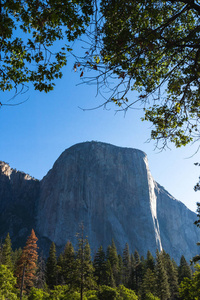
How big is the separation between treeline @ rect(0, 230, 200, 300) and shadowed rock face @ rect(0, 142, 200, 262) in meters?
45.8

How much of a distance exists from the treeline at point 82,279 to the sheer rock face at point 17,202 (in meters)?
68.0

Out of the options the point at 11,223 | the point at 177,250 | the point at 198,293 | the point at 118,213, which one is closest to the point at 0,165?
the point at 11,223

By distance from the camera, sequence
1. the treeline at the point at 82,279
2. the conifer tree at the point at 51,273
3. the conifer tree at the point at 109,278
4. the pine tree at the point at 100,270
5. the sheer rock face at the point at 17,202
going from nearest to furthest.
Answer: the treeline at the point at 82,279
the conifer tree at the point at 109,278
the pine tree at the point at 100,270
the conifer tree at the point at 51,273
the sheer rock face at the point at 17,202

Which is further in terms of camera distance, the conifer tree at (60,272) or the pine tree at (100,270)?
the conifer tree at (60,272)

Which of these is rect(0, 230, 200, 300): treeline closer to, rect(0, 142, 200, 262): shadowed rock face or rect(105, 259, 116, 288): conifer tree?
rect(105, 259, 116, 288): conifer tree

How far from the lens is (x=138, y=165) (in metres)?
112

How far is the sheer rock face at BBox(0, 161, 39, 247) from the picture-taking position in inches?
4092

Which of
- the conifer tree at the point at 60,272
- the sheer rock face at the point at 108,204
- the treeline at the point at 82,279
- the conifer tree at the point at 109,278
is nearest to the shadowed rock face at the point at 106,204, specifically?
the sheer rock face at the point at 108,204

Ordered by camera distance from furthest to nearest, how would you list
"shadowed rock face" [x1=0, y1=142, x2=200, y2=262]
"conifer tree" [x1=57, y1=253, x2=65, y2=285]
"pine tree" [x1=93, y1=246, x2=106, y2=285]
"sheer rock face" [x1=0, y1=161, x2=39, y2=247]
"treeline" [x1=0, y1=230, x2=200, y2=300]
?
"sheer rock face" [x1=0, y1=161, x2=39, y2=247] → "shadowed rock face" [x1=0, y1=142, x2=200, y2=262] → "conifer tree" [x1=57, y1=253, x2=65, y2=285] → "pine tree" [x1=93, y1=246, x2=106, y2=285] → "treeline" [x1=0, y1=230, x2=200, y2=300]

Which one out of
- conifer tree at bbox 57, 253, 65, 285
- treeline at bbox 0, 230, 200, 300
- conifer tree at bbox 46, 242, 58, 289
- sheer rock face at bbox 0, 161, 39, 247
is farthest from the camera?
sheer rock face at bbox 0, 161, 39, 247

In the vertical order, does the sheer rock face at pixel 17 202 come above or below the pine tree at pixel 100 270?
above

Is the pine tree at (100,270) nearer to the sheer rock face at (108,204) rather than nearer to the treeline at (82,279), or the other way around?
the treeline at (82,279)

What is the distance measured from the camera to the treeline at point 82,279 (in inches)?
763

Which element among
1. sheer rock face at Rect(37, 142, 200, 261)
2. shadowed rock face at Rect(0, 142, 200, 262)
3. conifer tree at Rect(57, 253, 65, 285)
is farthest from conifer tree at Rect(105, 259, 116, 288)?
sheer rock face at Rect(37, 142, 200, 261)
